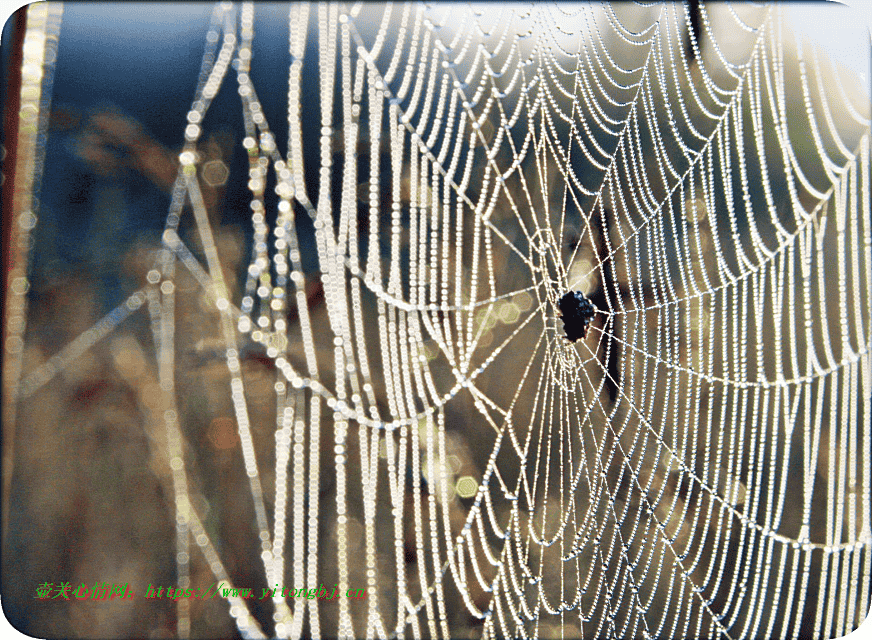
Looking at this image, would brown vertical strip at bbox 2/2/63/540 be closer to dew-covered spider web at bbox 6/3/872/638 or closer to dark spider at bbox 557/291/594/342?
dew-covered spider web at bbox 6/3/872/638

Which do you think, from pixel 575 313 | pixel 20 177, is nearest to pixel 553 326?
pixel 575 313

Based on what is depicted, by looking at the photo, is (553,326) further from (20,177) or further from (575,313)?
(20,177)

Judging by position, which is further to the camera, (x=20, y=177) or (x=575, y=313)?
(x=575, y=313)

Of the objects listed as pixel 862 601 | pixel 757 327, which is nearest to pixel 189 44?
pixel 757 327

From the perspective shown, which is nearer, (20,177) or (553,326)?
(20,177)

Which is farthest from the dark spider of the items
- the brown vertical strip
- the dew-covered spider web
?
the brown vertical strip

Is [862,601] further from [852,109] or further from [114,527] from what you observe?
[114,527]
